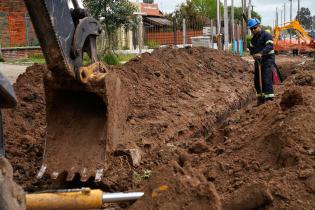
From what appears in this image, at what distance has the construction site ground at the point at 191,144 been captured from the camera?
156 inches

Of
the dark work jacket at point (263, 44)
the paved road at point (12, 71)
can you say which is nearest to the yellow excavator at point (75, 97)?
the dark work jacket at point (263, 44)

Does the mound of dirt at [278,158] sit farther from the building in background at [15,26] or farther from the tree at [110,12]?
the building in background at [15,26]

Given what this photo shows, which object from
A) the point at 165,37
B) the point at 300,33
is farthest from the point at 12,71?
the point at 165,37

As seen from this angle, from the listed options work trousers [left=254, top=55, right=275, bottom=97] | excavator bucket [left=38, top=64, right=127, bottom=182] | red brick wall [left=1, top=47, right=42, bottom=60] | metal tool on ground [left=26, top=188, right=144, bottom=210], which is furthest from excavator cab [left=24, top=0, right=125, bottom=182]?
red brick wall [left=1, top=47, right=42, bottom=60]

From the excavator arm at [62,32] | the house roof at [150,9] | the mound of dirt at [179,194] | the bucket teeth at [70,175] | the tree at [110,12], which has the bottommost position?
the bucket teeth at [70,175]

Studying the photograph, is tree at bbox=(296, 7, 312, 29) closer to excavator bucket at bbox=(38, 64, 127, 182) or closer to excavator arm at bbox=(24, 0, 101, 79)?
excavator bucket at bbox=(38, 64, 127, 182)

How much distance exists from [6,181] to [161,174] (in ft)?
5.84

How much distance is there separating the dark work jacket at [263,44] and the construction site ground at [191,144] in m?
1.34

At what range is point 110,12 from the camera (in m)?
20.2

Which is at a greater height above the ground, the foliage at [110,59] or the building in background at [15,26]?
the building in background at [15,26]

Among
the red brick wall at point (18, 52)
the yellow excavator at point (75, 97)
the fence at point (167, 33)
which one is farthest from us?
the fence at point (167, 33)

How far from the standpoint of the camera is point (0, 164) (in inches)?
83.7

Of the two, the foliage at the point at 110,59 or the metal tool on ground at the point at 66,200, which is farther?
the foliage at the point at 110,59

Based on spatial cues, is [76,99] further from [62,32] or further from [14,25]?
[14,25]
